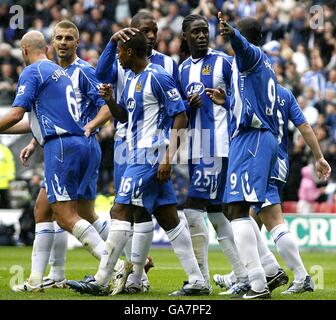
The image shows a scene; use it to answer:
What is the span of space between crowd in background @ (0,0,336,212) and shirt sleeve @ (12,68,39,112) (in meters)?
9.57

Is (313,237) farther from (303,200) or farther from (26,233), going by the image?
(26,233)

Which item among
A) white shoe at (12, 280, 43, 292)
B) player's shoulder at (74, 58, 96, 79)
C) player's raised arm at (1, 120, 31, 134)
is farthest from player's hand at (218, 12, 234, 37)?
white shoe at (12, 280, 43, 292)

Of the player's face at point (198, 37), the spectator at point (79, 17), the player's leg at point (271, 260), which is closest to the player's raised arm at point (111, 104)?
the player's face at point (198, 37)

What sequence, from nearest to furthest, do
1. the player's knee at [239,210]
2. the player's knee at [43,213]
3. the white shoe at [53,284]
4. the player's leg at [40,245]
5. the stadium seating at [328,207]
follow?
the player's knee at [239,210], the player's leg at [40,245], the player's knee at [43,213], the white shoe at [53,284], the stadium seating at [328,207]

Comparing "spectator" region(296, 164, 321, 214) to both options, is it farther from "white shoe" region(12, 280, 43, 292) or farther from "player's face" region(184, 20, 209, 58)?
"white shoe" region(12, 280, 43, 292)

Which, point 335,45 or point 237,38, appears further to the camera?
point 335,45

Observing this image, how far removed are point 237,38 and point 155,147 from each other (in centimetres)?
146

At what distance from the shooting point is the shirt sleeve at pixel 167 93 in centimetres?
959

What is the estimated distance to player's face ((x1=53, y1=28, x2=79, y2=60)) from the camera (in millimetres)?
10711

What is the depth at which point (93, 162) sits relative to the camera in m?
11.1

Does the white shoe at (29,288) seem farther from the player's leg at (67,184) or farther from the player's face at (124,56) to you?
the player's face at (124,56)

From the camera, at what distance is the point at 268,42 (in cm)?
2231

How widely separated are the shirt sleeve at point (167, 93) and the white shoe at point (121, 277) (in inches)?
60.2
